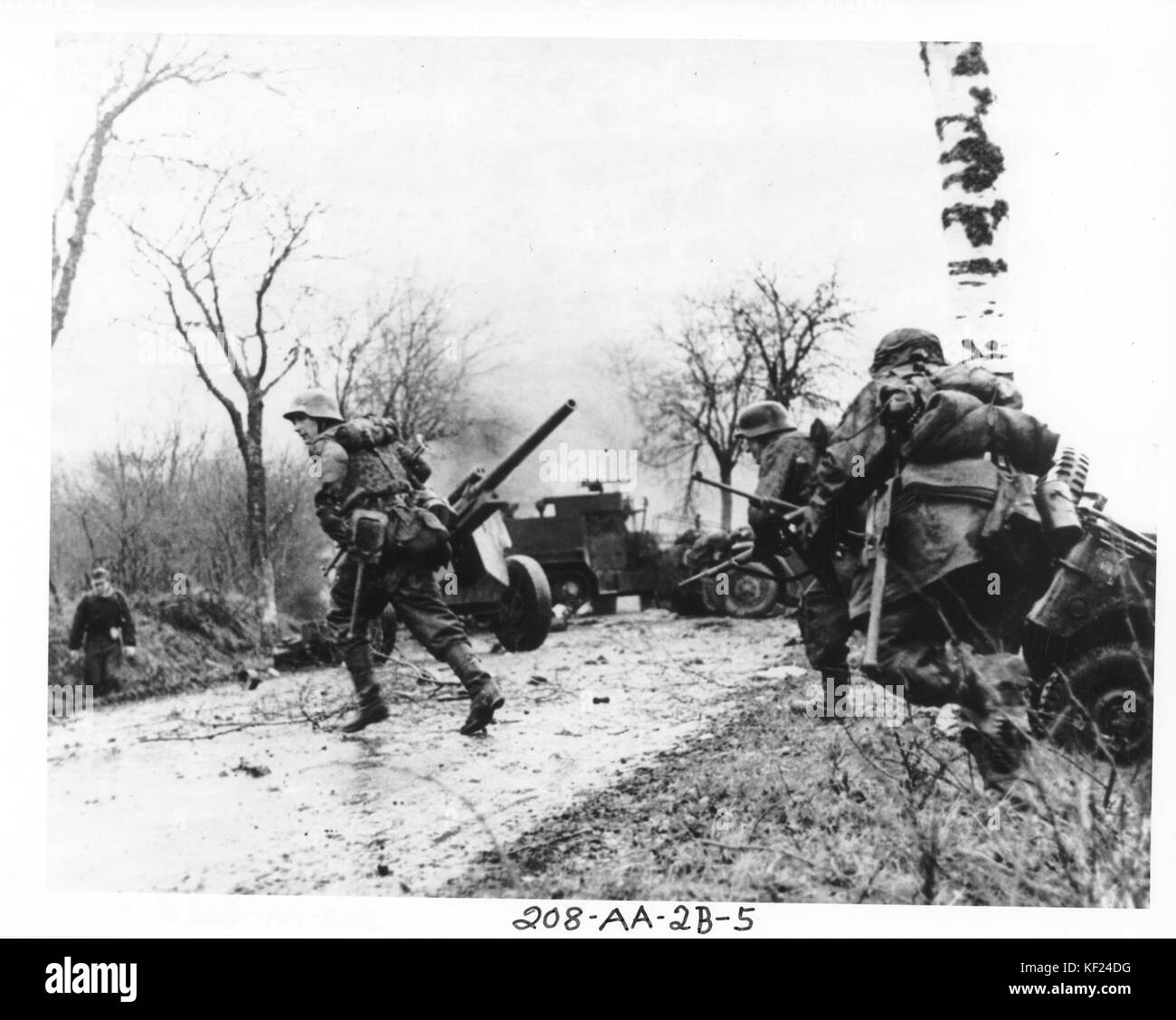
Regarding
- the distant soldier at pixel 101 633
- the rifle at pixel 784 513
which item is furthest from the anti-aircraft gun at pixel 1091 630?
the distant soldier at pixel 101 633

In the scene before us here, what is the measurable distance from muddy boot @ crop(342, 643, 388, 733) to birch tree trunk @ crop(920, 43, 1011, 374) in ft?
7.97

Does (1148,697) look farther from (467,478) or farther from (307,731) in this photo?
(307,731)

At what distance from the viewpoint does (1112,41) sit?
184 inches

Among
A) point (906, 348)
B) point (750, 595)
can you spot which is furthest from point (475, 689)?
point (906, 348)

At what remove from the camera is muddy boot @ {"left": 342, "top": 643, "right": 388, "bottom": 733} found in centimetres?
480

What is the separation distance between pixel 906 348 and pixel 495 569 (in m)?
1.74

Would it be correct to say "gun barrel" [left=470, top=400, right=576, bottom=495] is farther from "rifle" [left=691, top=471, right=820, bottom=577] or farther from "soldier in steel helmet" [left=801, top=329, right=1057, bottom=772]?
"soldier in steel helmet" [left=801, top=329, right=1057, bottom=772]

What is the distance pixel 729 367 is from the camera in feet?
15.9

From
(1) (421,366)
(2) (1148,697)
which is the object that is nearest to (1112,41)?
(2) (1148,697)

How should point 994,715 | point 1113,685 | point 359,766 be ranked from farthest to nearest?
point 359,766
point 1113,685
point 994,715

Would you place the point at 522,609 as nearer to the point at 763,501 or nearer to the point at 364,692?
the point at 364,692

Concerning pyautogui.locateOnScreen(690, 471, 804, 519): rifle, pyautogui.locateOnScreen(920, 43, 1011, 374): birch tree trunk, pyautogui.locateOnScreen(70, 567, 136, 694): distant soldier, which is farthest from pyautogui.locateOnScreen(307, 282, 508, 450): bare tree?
pyautogui.locateOnScreen(920, 43, 1011, 374): birch tree trunk

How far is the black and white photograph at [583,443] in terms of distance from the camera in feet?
14.7

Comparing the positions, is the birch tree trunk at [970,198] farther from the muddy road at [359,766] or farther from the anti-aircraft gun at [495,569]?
the anti-aircraft gun at [495,569]
